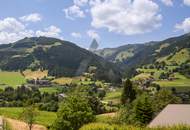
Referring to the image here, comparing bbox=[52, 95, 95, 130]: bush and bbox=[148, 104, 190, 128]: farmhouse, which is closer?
bbox=[148, 104, 190, 128]: farmhouse

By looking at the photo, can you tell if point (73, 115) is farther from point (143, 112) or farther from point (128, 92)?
point (128, 92)

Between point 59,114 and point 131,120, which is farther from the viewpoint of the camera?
point 131,120

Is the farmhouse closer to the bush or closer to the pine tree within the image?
the pine tree

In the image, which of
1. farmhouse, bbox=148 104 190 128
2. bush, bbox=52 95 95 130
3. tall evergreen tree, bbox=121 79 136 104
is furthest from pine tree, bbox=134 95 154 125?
tall evergreen tree, bbox=121 79 136 104

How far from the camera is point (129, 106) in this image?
114 meters

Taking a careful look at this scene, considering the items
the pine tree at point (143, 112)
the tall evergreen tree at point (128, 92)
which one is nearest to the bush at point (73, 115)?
the pine tree at point (143, 112)

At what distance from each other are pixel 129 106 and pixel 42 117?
158 ft

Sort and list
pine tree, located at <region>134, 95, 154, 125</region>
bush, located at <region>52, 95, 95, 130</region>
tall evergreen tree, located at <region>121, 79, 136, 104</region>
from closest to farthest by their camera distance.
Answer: bush, located at <region>52, 95, 95, 130</region>
pine tree, located at <region>134, 95, 154, 125</region>
tall evergreen tree, located at <region>121, 79, 136, 104</region>

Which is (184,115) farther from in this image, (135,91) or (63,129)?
(135,91)

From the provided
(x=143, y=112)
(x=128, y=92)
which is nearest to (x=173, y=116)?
(x=143, y=112)

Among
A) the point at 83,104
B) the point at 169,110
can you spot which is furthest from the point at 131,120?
the point at 169,110

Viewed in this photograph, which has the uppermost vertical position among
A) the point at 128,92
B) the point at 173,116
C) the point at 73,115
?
the point at 128,92

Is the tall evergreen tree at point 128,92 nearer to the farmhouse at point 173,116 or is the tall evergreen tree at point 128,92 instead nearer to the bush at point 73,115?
the bush at point 73,115

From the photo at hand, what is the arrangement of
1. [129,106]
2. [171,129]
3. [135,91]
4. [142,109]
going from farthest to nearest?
[135,91]
[129,106]
[142,109]
[171,129]
